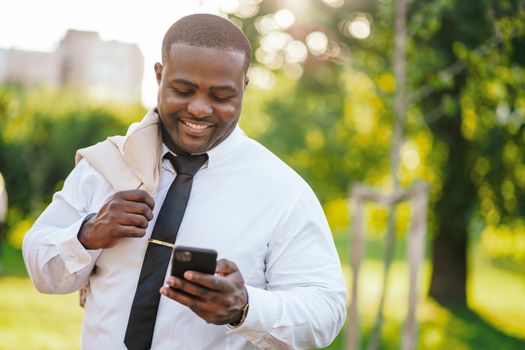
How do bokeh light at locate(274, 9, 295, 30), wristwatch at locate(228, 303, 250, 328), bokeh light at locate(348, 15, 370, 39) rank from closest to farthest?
wristwatch at locate(228, 303, 250, 328), bokeh light at locate(274, 9, 295, 30), bokeh light at locate(348, 15, 370, 39)

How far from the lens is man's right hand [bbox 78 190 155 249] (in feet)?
7.18

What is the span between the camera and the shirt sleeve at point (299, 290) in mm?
2176

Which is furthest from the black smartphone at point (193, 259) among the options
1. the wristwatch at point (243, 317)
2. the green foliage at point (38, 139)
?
the green foliage at point (38, 139)

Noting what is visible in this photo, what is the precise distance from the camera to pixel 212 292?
6.51 feet

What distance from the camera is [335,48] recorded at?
10695 mm

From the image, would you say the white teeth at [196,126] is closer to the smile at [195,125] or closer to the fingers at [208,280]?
the smile at [195,125]

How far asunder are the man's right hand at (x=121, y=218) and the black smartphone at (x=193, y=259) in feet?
0.88

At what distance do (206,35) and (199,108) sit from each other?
8.5 inches

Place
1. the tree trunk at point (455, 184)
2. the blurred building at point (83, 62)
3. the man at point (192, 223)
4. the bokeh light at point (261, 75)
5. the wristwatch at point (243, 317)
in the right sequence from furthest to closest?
the blurred building at point (83, 62) → the tree trunk at point (455, 184) → the bokeh light at point (261, 75) → the man at point (192, 223) → the wristwatch at point (243, 317)

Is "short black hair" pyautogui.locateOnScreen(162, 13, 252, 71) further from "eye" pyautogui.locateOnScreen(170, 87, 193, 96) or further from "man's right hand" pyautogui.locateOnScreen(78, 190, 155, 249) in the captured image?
"man's right hand" pyautogui.locateOnScreen(78, 190, 155, 249)

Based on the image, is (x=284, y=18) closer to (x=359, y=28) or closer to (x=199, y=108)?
(x=359, y=28)

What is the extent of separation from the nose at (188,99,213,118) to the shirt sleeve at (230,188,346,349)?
37 centimetres

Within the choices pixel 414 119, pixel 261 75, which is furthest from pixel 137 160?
pixel 261 75

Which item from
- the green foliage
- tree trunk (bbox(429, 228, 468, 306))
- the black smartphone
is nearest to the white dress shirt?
the black smartphone
